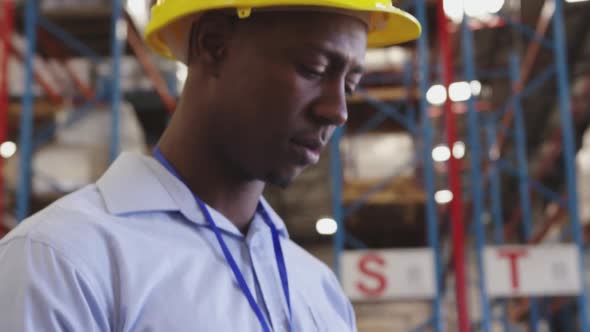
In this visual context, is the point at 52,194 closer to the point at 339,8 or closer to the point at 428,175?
the point at 428,175

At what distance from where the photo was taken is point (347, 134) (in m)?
10.6

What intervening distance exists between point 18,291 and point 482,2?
900cm

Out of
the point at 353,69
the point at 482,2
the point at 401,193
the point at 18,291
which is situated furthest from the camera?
the point at 482,2

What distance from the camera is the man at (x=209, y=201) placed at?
1.16 m

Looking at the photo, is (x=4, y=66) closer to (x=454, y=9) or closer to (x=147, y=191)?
(x=454, y=9)

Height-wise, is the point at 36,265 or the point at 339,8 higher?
the point at 339,8

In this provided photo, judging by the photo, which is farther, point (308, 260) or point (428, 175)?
point (428, 175)

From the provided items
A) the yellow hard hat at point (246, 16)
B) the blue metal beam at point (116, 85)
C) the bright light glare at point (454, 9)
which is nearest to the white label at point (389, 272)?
the blue metal beam at point (116, 85)

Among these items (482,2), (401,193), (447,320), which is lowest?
(447,320)

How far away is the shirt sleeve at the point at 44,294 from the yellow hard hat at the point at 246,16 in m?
0.53

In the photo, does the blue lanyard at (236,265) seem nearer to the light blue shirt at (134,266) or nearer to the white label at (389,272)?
the light blue shirt at (134,266)

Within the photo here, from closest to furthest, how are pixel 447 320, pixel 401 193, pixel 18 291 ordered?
pixel 18 291
pixel 401 193
pixel 447 320

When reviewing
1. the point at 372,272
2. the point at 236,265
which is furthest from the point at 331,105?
the point at 372,272

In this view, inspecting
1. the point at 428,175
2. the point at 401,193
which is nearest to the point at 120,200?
the point at 428,175
